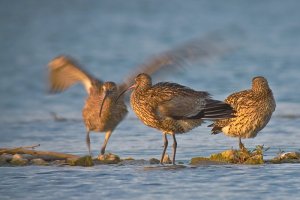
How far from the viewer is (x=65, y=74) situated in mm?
16141

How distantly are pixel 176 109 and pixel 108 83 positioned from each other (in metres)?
2.30

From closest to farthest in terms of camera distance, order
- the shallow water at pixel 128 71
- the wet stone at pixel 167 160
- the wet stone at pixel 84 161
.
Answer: the shallow water at pixel 128 71 → the wet stone at pixel 84 161 → the wet stone at pixel 167 160

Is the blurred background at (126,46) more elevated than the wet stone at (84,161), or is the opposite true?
the blurred background at (126,46)

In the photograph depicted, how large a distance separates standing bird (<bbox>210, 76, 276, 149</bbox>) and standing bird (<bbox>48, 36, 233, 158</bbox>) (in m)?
1.02

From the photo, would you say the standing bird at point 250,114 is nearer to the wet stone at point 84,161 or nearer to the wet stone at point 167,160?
the wet stone at point 167,160

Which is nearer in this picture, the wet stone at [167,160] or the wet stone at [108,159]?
the wet stone at [108,159]

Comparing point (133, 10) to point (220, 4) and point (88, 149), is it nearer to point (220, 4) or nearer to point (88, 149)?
point (220, 4)

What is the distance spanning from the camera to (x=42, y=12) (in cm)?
4316

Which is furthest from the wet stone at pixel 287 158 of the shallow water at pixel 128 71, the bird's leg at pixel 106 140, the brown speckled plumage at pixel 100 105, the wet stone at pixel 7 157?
the wet stone at pixel 7 157

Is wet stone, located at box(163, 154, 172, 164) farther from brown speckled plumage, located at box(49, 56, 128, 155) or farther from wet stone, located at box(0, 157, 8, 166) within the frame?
wet stone, located at box(0, 157, 8, 166)

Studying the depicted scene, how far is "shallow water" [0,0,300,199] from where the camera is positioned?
11164 millimetres

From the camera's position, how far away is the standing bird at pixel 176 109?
12.9 m

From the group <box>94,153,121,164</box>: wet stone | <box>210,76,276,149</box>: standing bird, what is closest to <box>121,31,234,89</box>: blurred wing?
<box>210,76,276,149</box>: standing bird

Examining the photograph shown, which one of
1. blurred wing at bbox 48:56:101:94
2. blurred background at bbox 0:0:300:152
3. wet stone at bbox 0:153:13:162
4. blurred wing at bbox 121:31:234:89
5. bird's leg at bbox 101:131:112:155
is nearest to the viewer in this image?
wet stone at bbox 0:153:13:162
